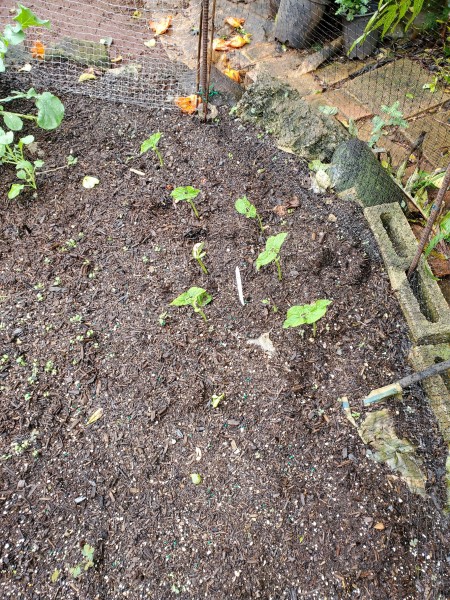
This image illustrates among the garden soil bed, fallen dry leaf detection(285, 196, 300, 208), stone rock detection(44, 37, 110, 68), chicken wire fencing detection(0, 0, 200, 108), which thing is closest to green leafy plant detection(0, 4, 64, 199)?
the garden soil bed

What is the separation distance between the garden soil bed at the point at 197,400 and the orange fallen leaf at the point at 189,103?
457 mm

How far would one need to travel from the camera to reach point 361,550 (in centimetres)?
163

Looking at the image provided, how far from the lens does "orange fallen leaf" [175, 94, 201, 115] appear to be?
3.07m

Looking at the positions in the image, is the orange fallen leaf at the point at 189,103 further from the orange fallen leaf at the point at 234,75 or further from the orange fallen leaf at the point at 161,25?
the orange fallen leaf at the point at 161,25

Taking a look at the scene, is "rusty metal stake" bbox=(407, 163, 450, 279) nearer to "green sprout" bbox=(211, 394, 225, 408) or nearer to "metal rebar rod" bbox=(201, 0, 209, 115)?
"green sprout" bbox=(211, 394, 225, 408)

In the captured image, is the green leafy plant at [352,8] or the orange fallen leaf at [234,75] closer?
the green leafy plant at [352,8]

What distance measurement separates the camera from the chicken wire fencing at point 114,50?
3.30 m

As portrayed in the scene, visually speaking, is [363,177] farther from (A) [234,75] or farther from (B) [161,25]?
(B) [161,25]

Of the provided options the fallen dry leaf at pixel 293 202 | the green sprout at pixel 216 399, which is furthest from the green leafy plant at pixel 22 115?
the green sprout at pixel 216 399

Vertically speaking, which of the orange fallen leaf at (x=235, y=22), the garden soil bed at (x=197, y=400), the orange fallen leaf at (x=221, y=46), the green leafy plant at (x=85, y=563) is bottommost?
the green leafy plant at (x=85, y=563)

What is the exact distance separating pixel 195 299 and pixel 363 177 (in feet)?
3.96

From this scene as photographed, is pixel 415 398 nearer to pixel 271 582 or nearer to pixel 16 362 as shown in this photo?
pixel 271 582

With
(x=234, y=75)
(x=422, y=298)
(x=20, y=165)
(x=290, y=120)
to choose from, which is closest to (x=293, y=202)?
(x=290, y=120)

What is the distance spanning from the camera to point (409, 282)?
221 cm
